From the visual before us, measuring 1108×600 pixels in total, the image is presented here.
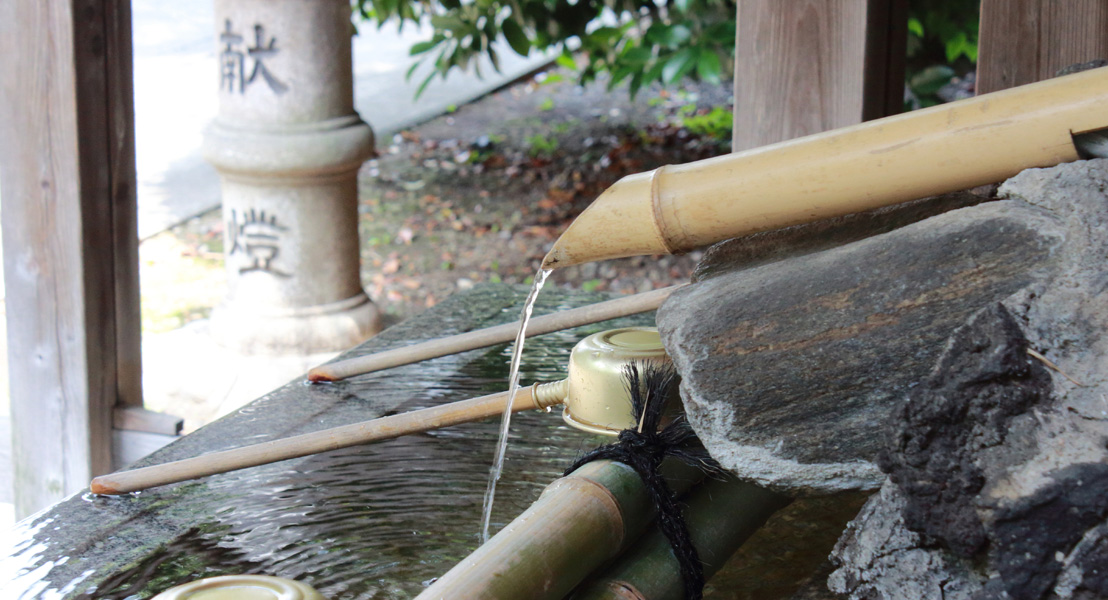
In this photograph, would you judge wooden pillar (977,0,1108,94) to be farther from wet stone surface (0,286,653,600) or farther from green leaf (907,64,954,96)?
green leaf (907,64,954,96)

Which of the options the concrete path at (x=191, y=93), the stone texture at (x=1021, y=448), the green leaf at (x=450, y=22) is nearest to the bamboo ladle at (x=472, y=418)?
the stone texture at (x=1021, y=448)

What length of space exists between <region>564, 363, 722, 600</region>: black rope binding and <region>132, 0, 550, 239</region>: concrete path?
191 inches

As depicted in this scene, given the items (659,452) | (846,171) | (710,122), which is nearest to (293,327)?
(659,452)

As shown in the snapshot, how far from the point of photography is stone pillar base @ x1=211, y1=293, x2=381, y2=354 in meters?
3.86

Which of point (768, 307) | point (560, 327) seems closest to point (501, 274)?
point (560, 327)

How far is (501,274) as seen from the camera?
18.8ft

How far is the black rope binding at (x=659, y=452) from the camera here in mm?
1362

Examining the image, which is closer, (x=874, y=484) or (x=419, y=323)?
(x=874, y=484)

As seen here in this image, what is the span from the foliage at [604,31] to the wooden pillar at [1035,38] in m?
1.96

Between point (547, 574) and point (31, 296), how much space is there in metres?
2.19

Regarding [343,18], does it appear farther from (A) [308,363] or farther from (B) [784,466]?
(B) [784,466]

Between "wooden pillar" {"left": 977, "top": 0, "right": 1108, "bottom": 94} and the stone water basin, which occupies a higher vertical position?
"wooden pillar" {"left": 977, "top": 0, "right": 1108, "bottom": 94}

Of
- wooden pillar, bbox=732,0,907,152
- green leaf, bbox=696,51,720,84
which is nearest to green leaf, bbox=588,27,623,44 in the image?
green leaf, bbox=696,51,720,84

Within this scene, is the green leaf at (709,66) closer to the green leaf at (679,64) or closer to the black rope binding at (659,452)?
the green leaf at (679,64)
